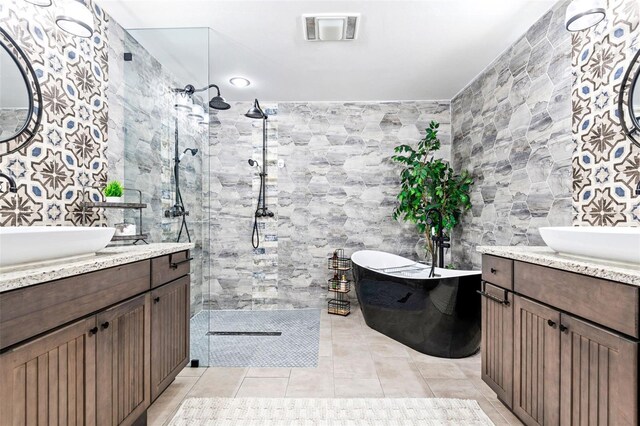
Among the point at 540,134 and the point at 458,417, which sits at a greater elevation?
the point at 540,134

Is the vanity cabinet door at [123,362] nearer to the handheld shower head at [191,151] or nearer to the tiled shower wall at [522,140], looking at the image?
the handheld shower head at [191,151]

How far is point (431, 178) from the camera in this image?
3611mm

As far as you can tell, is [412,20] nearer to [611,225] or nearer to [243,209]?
[611,225]

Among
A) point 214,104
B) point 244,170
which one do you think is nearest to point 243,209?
point 244,170

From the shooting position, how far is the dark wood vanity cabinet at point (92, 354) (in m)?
0.98

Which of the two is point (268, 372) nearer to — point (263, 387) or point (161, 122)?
point (263, 387)

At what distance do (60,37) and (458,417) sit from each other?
10.1 feet

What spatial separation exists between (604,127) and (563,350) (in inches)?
51.3

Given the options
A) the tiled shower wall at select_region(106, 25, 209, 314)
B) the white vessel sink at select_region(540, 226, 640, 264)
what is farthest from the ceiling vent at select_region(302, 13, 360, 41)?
the white vessel sink at select_region(540, 226, 640, 264)

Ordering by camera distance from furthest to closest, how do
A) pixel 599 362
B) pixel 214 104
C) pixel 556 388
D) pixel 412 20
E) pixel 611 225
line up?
pixel 214 104
pixel 412 20
pixel 611 225
pixel 556 388
pixel 599 362

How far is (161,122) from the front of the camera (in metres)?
2.38

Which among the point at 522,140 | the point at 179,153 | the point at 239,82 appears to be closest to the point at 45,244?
the point at 179,153

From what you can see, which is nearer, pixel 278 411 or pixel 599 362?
pixel 599 362

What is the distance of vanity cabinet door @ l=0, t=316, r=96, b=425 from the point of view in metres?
0.95
